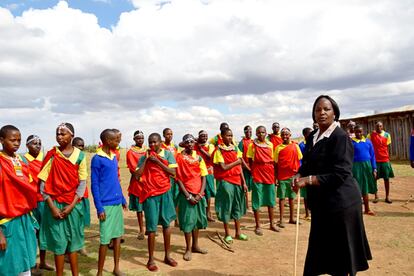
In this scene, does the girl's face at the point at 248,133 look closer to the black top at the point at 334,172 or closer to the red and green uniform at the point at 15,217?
the black top at the point at 334,172

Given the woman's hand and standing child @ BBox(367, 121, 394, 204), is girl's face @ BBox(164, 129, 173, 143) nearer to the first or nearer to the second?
the woman's hand

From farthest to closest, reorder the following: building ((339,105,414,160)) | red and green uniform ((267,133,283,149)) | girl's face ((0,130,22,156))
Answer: building ((339,105,414,160))
red and green uniform ((267,133,283,149))
girl's face ((0,130,22,156))

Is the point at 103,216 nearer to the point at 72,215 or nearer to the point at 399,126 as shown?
the point at 72,215

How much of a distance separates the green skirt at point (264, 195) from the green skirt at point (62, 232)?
367 cm

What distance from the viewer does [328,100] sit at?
11.2 feet

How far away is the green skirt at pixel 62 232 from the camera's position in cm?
408

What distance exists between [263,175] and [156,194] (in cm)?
266

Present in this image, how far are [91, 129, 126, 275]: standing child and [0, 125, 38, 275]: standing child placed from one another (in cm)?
94

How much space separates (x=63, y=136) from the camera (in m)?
4.13

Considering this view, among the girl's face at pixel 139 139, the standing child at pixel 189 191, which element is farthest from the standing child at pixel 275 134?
the standing child at pixel 189 191

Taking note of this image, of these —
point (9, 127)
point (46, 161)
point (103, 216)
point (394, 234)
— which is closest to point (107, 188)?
point (103, 216)

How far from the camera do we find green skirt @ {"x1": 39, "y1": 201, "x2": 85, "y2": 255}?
161 inches

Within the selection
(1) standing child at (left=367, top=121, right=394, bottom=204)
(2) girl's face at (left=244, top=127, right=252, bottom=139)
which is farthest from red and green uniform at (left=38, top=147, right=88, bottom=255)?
(1) standing child at (left=367, top=121, right=394, bottom=204)

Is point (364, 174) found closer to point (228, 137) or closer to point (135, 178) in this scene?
point (228, 137)
